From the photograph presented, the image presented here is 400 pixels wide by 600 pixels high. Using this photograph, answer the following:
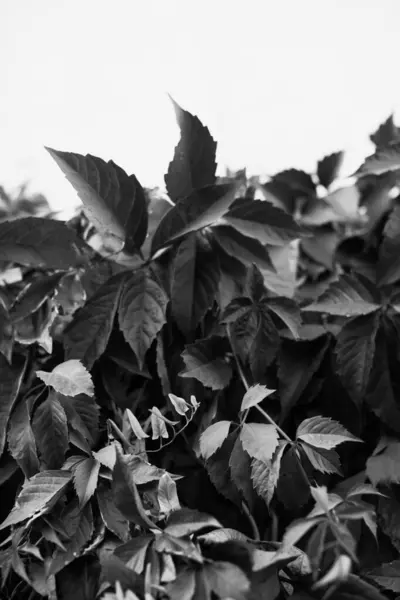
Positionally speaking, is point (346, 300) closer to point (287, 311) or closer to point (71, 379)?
point (287, 311)

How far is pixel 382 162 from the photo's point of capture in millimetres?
572

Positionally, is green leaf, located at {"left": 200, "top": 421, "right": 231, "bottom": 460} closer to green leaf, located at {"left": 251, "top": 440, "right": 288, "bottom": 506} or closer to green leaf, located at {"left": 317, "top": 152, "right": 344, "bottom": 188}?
green leaf, located at {"left": 251, "top": 440, "right": 288, "bottom": 506}

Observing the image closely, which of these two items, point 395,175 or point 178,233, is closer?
point 178,233

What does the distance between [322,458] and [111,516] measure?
0.16 meters

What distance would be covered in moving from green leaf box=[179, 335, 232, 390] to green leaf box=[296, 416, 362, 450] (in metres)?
0.08

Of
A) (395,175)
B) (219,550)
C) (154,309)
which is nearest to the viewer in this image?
(219,550)

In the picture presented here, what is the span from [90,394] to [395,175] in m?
0.39

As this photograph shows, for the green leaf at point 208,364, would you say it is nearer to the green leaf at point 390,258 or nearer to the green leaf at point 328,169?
the green leaf at point 390,258

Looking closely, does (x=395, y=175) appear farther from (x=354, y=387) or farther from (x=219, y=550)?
(x=219, y=550)

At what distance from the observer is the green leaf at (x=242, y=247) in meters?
0.51

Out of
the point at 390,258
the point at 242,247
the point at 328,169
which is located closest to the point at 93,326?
the point at 242,247

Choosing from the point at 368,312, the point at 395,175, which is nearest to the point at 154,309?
the point at 368,312

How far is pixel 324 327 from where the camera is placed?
0.53 m

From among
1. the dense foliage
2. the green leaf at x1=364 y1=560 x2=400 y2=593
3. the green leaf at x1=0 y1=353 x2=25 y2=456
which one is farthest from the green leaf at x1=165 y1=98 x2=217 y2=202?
the green leaf at x1=364 y1=560 x2=400 y2=593
